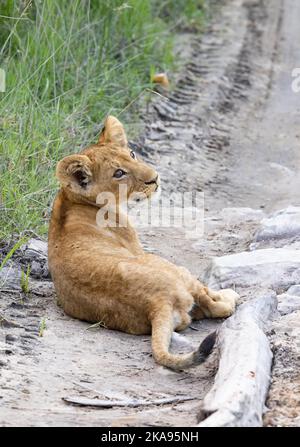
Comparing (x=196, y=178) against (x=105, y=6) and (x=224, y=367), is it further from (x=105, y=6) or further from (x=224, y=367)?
(x=224, y=367)

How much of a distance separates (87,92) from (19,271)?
2355mm

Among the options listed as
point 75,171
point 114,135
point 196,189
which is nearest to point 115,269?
point 75,171

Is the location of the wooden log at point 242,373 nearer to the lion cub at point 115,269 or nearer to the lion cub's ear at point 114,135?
the lion cub at point 115,269

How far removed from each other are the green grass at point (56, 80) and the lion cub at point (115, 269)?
0.46m

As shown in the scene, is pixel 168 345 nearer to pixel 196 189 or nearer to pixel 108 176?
pixel 108 176

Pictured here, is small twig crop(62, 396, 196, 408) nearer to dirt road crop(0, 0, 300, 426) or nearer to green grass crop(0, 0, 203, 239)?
dirt road crop(0, 0, 300, 426)

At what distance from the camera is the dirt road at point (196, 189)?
4.48m

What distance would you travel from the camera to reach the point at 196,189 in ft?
26.7

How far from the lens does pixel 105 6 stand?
9461 mm

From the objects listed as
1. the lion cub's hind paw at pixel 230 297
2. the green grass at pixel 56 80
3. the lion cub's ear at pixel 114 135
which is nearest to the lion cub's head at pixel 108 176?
the lion cub's ear at pixel 114 135

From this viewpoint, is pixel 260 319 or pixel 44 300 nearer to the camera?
pixel 260 319

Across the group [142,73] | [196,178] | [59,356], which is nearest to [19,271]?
[59,356]

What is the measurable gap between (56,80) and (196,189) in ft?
4.25

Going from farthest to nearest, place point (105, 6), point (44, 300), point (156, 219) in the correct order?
point (105, 6) < point (156, 219) < point (44, 300)
